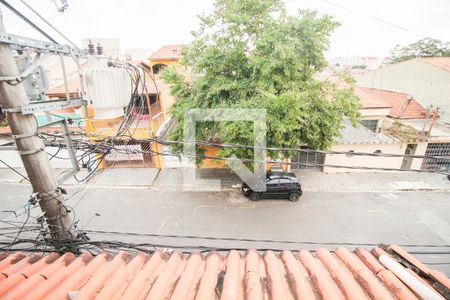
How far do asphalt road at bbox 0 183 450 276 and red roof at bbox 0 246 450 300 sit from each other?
5.35 m

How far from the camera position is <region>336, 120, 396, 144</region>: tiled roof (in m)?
13.2

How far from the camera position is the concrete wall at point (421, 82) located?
52.5ft

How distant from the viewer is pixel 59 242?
12.1 feet

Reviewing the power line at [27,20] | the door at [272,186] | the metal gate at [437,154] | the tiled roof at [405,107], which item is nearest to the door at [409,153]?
the metal gate at [437,154]

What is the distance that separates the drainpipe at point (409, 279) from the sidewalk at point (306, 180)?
9.80m

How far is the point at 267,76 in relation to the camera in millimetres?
8781

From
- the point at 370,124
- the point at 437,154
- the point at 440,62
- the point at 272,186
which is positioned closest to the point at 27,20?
the point at 272,186

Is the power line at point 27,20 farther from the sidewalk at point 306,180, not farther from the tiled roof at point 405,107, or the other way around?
the tiled roof at point 405,107

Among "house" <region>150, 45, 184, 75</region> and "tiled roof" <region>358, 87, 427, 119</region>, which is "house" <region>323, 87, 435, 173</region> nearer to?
"tiled roof" <region>358, 87, 427, 119</region>

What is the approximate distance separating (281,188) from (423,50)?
3164 cm

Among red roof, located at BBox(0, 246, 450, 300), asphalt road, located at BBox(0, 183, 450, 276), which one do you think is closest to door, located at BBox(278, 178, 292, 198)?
asphalt road, located at BBox(0, 183, 450, 276)

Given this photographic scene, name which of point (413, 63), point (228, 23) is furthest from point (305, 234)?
point (413, 63)

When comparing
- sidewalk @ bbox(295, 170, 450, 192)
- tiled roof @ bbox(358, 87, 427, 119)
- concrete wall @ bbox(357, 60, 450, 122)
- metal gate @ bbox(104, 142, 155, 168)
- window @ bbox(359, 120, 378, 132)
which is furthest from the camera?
concrete wall @ bbox(357, 60, 450, 122)

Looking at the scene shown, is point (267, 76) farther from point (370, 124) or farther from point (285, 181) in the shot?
point (370, 124)
